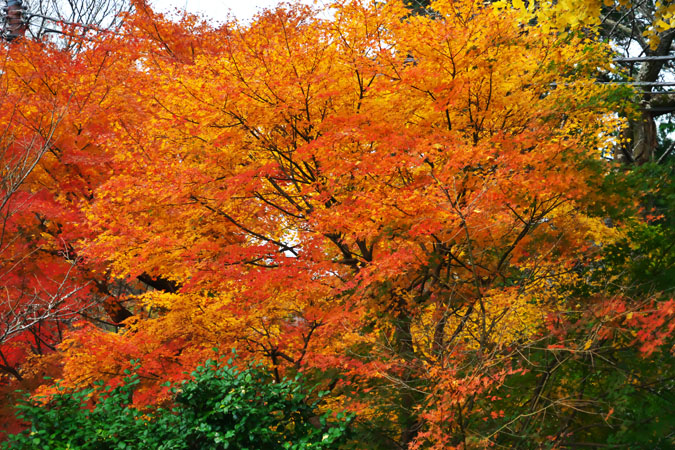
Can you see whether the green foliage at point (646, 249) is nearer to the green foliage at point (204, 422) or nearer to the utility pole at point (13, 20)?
the green foliage at point (204, 422)

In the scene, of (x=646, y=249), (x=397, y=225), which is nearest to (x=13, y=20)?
(x=397, y=225)

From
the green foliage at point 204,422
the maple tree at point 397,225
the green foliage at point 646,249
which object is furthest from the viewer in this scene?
the green foliage at point 646,249

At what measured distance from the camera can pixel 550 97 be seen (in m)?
7.95

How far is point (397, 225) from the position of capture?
23.9ft

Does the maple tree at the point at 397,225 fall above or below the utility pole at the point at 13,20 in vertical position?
below

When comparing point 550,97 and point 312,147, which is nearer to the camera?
point 312,147

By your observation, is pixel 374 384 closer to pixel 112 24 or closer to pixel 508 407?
pixel 508 407

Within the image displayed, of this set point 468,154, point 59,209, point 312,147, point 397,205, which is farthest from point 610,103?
point 59,209

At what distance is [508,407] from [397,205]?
260 cm

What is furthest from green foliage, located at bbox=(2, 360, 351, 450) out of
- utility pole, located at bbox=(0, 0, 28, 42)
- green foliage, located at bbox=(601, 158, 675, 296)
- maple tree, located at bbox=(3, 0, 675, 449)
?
utility pole, located at bbox=(0, 0, 28, 42)

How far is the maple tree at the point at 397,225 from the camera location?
6.29m

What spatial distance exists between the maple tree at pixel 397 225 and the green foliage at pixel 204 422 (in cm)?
104

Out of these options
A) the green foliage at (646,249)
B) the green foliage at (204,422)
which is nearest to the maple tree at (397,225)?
the green foliage at (646,249)

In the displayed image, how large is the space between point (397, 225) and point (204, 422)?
3.21 metres
